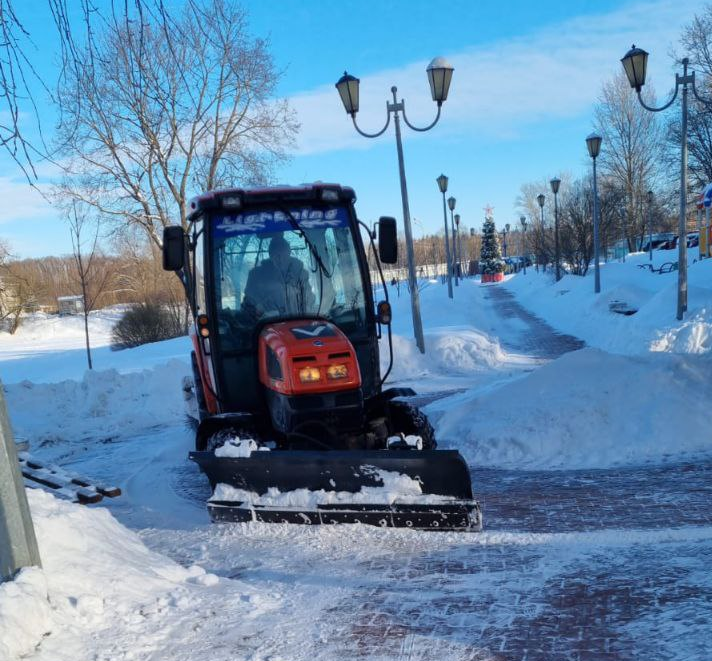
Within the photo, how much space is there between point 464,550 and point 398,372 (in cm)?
943

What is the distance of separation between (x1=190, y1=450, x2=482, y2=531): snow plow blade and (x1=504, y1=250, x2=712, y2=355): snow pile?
939 centimetres

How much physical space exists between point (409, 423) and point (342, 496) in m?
1.21

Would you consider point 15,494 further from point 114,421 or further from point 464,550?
point 114,421

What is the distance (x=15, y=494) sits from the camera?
125 inches

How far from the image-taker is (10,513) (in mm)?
3152

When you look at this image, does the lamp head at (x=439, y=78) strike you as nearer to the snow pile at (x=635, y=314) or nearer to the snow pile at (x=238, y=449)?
the snow pile at (x=635, y=314)

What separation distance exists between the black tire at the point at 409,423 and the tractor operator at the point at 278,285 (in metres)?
1.19

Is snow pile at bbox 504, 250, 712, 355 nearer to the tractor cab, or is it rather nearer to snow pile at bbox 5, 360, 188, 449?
the tractor cab

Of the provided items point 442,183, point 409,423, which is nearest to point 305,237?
point 409,423

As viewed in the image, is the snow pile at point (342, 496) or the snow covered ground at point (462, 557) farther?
the snow pile at point (342, 496)

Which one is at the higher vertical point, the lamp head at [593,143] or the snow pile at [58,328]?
the lamp head at [593,143]

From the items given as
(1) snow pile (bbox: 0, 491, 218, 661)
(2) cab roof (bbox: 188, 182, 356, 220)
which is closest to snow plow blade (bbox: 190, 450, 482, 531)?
(1) snow pile (bbox: 0, 491, 218, 661)

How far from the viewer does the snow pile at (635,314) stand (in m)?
13.4

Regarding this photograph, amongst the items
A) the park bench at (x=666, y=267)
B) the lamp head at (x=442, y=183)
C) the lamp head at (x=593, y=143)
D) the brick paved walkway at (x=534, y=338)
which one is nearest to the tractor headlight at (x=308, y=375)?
the brick paved walkway at (x=534, y=338)
